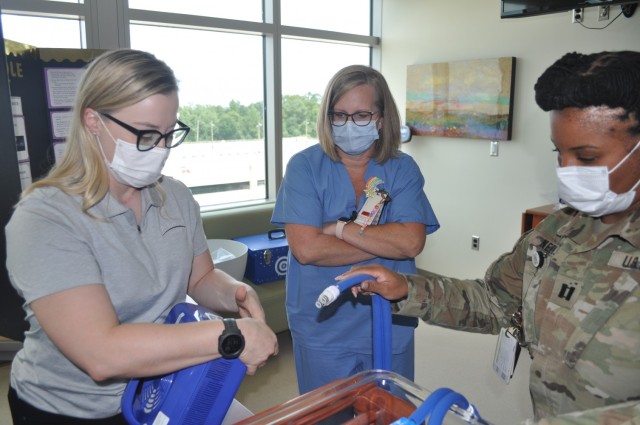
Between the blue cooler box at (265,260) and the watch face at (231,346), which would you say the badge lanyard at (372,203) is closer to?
the watch face at (231,346)

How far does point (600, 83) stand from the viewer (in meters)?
0.88

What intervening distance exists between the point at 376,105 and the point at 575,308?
39.3 inches

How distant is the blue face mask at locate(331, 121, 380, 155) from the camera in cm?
167

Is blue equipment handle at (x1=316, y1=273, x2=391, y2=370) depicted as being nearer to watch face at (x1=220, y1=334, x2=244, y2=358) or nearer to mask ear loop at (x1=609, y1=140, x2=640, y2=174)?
watch face at (x1=220, y1=334, x2=244, y2=358)

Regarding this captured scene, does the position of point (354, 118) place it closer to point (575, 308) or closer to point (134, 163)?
point (134, 163)

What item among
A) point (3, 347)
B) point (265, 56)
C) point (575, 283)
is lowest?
point (3, 347)

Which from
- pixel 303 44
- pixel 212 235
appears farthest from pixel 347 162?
pixel 303 44

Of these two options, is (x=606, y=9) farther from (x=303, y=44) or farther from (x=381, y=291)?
(x=381, y=291)

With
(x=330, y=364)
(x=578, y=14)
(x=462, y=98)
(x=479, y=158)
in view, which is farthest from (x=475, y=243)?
(x=330, y=364)

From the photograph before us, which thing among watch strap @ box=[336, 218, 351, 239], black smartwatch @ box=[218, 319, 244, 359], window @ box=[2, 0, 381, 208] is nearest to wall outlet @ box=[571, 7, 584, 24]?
window @ box=[2, 0, 381, 208]

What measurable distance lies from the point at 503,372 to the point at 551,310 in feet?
0.79

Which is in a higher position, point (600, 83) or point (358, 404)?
point (600, 83)

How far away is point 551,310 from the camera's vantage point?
40.6 inches

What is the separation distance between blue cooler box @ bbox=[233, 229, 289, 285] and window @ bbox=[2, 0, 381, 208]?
0.85m
